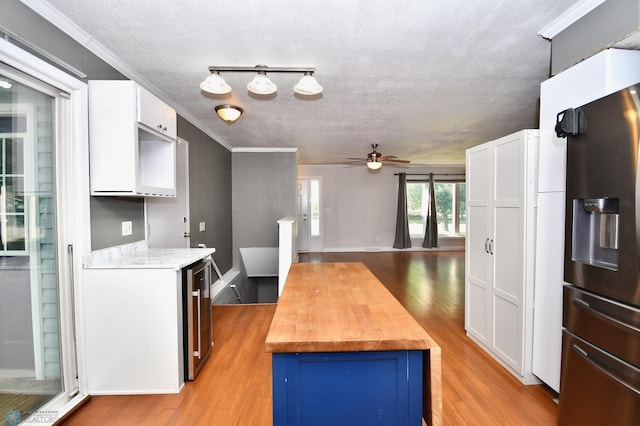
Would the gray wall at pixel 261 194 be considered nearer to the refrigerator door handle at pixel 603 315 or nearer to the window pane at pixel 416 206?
the window pane at pixel 416 206

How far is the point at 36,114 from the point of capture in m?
1.70

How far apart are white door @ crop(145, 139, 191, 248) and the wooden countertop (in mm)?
1857

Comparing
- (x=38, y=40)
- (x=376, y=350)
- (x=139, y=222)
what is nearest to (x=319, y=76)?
(x=38, y=40)

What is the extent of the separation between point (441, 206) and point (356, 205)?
255cm

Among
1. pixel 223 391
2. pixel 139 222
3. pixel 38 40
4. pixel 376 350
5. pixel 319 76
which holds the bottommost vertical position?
pixel 223 391

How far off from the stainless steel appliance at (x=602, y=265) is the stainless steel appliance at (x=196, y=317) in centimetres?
237

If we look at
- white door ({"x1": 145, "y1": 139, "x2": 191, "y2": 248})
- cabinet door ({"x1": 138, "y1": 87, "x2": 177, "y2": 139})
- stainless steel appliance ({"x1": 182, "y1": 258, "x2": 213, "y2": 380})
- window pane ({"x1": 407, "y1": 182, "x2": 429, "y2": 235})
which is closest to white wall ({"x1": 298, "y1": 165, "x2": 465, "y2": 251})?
window pane ({"x1": 407, "y1": 182, "x2": 429, "y2": 235})

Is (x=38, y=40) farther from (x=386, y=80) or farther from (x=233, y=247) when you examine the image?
(x=233, y=247)

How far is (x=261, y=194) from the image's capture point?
17.9 feet

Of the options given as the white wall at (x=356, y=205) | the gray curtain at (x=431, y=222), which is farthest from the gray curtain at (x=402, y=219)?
the gray curtain at (x=431, y=222)

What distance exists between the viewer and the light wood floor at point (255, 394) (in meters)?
1.76

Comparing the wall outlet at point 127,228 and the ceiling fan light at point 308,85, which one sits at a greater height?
the ceiling fan light at point 308,85

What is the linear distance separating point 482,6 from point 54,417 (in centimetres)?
352

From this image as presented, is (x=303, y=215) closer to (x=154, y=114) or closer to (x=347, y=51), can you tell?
(x=154, y=114)
